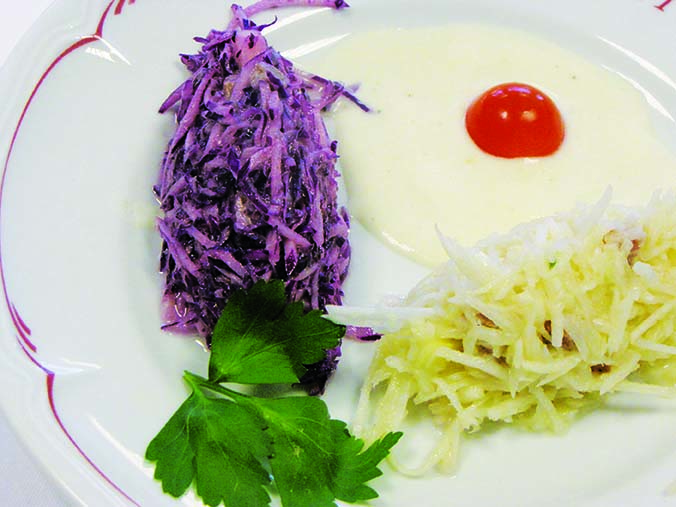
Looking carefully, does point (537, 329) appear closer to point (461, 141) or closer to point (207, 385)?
point (207, 385)

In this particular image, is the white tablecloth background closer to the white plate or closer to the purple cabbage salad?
the white plate

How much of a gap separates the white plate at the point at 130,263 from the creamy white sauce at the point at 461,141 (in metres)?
0.11

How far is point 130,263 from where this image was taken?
287 cm

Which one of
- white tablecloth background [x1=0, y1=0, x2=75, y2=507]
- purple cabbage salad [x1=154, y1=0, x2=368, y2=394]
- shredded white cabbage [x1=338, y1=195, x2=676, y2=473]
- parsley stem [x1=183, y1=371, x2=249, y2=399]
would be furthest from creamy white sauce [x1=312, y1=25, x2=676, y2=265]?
white tablecloth background [x1=0, y1=0, x2=75, y2=507]

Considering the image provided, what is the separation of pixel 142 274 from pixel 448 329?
112 cm

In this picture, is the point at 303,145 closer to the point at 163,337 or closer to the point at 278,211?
the point at 278,211

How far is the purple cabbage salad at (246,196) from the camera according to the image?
2592 mm

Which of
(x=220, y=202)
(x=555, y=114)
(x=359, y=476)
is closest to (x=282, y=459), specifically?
(x=359, y=476)

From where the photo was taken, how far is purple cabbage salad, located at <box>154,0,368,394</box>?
259 centimetres

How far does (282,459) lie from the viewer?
225 cm

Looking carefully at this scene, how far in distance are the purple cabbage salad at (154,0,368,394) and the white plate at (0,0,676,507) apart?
18cm

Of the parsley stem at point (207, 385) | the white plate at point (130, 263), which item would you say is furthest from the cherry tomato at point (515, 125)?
the parsley stem at point (207, 385)

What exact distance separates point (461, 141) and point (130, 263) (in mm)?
1460

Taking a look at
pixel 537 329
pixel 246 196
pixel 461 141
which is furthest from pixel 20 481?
pixel 461 141
